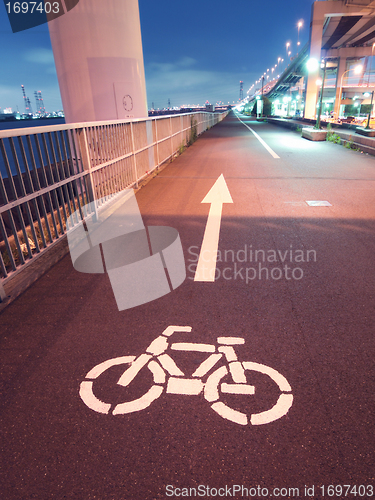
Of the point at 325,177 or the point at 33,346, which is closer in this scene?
the point at 33,346

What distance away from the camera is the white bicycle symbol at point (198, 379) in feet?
7.41

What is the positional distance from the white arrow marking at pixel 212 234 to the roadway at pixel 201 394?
13 centimetres

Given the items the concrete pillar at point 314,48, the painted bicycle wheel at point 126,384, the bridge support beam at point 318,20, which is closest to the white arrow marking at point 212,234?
the painted bicycle wheel at point 126,384

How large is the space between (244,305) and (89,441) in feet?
6.53

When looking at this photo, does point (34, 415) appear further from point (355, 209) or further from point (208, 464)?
point (355, 209)

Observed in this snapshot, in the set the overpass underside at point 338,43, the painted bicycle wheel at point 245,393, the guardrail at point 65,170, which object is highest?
the overpass underside at point 338,43

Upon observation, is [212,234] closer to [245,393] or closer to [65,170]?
[245,393]

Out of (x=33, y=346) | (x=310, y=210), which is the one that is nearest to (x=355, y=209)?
(x=310, y=210)

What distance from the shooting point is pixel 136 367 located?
2.65m

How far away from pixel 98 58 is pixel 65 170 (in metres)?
5.32

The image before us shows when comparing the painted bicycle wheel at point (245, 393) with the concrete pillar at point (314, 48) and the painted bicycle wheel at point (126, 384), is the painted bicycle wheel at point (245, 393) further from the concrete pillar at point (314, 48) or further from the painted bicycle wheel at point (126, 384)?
the concrete pillar at point (314, 48)

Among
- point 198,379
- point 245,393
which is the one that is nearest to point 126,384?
point 198,379

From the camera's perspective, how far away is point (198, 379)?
8.25ft

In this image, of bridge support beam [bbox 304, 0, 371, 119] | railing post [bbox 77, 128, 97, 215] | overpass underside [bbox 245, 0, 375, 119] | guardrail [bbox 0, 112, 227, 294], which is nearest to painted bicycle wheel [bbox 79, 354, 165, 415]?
guardrail [bbox 0, 112, 227, 294]
